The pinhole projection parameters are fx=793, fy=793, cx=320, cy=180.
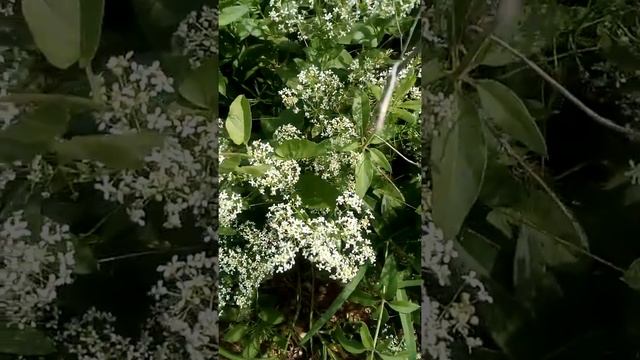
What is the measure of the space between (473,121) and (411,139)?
38cm

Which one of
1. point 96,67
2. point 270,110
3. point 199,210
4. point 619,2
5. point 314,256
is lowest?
point 314,256

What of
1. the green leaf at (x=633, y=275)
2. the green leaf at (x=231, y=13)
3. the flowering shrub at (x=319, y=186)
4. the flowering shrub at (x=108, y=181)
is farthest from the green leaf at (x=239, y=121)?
the green leaf at (x=633, y=275)

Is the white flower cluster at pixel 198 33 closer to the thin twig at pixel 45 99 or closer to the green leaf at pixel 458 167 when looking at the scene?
the thin twig at pixel 45 99

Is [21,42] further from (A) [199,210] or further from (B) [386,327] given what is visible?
(B) [386,327]

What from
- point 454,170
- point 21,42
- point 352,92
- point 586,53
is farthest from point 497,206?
point 21,42

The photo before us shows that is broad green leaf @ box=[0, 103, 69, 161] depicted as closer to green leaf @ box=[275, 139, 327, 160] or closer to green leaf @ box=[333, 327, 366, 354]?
green leaf @ box=[275, 139, 327, 160]

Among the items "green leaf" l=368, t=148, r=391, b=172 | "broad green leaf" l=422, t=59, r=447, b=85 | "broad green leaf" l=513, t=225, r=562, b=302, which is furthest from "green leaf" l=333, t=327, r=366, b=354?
"broad green leaf" l=422, t=59, r=447, b=85

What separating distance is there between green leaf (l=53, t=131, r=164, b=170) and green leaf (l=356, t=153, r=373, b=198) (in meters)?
0.36

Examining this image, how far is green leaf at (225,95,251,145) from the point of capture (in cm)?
108

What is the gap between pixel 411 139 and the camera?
120cm

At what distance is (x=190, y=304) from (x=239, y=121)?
1.05 ft

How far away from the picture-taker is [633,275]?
0.83 meters

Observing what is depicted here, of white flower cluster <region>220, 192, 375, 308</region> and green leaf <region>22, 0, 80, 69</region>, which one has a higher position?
green leaf <region>22, 0, 80, 69</region>

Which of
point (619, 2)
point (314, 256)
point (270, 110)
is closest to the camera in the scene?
point (619, 2)
